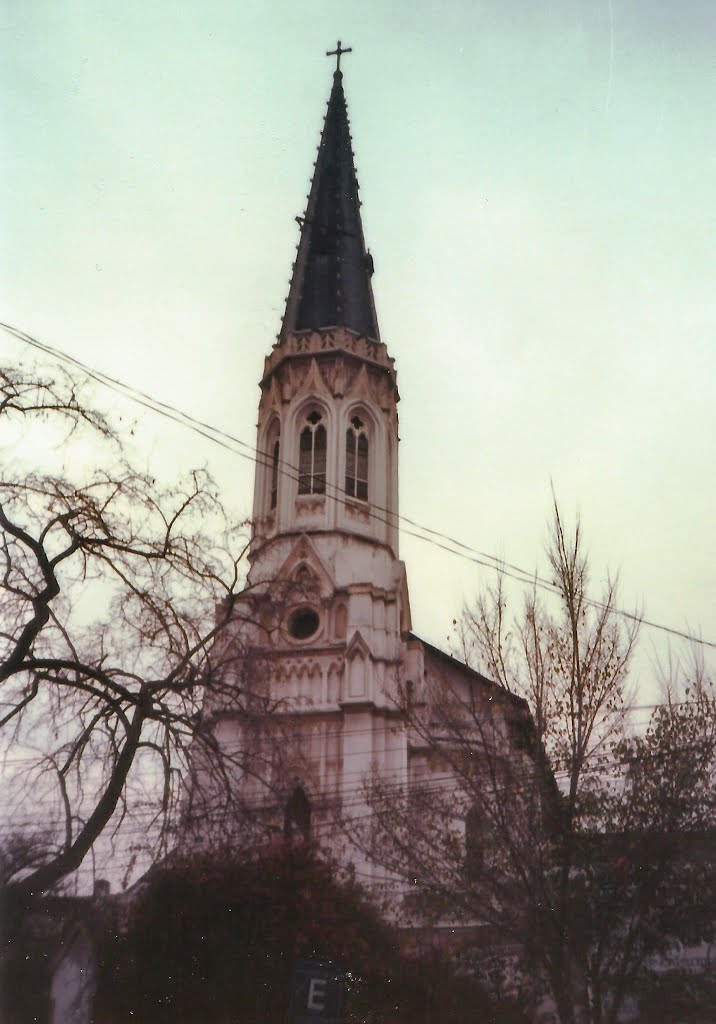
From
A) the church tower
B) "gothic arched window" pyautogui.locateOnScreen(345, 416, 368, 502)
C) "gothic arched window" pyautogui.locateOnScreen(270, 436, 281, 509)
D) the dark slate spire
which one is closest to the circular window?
the church tower

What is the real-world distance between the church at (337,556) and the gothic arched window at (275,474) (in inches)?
1.8

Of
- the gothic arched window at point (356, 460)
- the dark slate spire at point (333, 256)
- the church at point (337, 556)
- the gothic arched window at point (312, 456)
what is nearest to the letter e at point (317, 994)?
the church at point (337, 556)

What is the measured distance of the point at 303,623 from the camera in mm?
30984

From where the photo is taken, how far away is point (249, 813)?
16281 millimetres

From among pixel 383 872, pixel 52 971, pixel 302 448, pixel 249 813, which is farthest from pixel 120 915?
pixel 302 448

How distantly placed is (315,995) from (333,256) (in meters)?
30.3

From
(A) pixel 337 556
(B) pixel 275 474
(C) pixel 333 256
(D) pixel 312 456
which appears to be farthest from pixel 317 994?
(C) pixel 333 256

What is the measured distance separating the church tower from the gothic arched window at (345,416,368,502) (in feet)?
0.15

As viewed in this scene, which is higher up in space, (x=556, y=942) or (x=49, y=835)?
(x=49, y=835)

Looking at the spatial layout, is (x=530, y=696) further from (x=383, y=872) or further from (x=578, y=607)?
(x=383, y=872)

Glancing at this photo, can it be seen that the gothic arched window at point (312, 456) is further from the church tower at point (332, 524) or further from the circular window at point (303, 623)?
the circular window at point (303, 623)

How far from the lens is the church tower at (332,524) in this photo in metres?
27.7

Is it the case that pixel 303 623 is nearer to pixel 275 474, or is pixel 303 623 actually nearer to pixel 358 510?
pixel 358 510

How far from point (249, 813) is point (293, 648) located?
13663 millimetres
